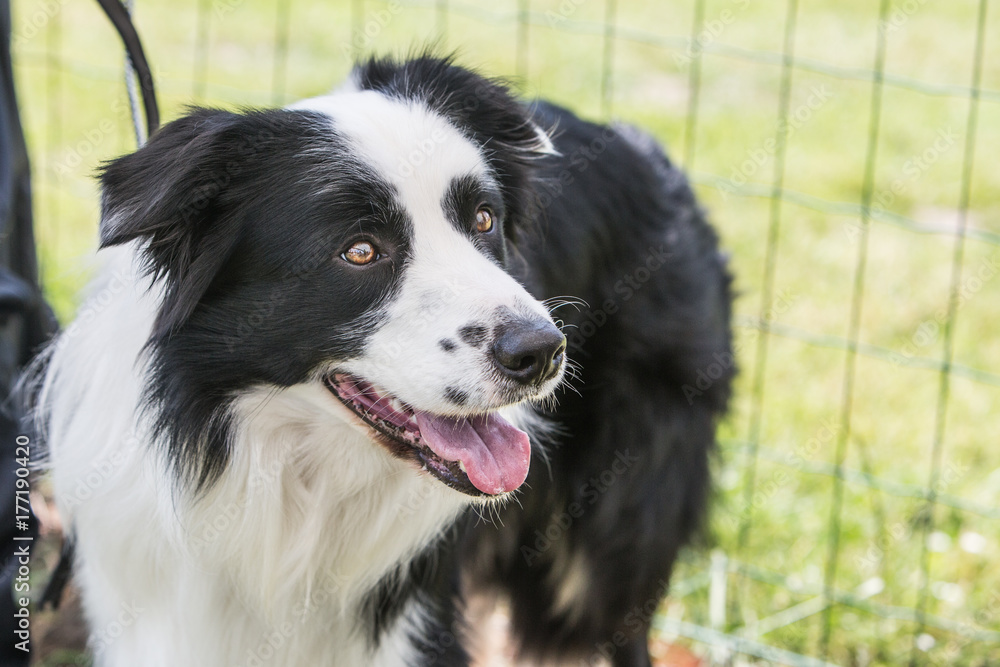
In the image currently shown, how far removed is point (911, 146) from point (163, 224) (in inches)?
206

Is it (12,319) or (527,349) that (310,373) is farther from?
(12,319)

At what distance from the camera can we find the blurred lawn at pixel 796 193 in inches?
136

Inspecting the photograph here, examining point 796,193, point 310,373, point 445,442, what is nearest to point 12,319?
point 310,373

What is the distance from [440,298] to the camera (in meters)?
1.85

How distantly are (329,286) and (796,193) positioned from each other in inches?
168

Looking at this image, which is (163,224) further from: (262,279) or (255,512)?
(255,512)

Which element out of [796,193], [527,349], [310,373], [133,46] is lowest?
[796,193]

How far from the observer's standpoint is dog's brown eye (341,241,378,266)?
191 centimetres

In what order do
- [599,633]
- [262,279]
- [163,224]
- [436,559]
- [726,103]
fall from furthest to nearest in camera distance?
[726,103]
[599,633]
[436,559]
[262,279]
[163,224]

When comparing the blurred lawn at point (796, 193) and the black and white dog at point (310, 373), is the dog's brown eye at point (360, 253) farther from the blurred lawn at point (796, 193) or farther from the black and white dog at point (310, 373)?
the blurred lawn at point (796, 193)

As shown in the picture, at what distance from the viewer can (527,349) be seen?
5.78 feet

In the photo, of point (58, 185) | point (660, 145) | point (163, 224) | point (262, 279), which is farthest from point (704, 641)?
point (58, 185)

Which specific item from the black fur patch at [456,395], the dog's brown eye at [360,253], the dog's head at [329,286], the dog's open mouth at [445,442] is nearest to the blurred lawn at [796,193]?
the dog's head at [329,286]

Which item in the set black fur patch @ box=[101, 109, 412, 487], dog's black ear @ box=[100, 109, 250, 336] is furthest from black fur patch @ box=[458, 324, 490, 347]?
dog's black ear @ box=[100, 109, 250, 336]
